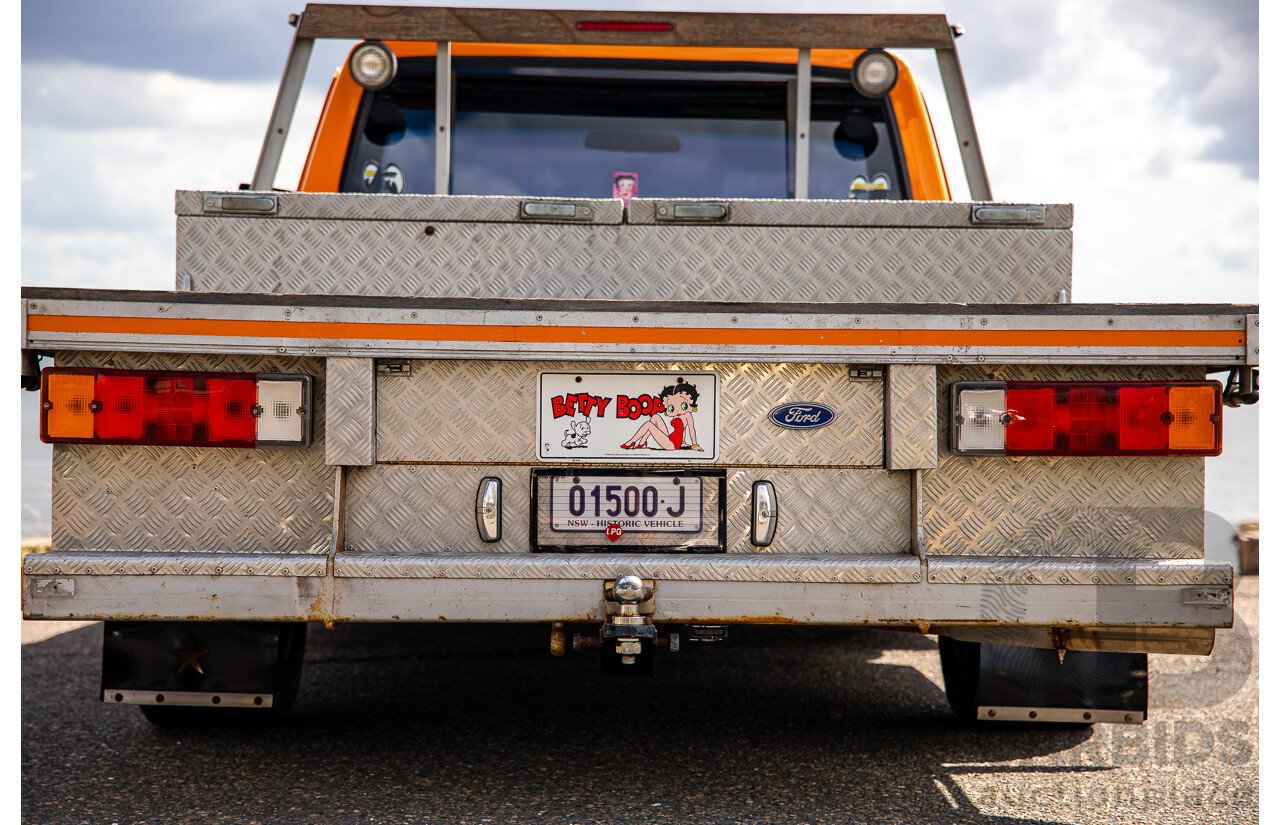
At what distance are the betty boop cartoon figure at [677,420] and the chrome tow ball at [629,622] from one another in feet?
1.26

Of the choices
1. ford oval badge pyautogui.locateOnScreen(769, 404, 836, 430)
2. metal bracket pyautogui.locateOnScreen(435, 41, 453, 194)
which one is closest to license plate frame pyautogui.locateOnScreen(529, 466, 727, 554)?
ford oval badge pyautogui.locateOnScreen(769, 404, 836, 430)

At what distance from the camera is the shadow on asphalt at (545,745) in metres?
2.77

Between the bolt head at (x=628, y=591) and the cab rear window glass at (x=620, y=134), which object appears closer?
the bolt head at (x=628, y=591)

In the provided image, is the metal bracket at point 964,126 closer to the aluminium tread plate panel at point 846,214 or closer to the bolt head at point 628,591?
the aluminium tread plate panel at point 846,214

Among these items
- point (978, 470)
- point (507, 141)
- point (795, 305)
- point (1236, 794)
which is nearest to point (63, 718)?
point (507, 141)

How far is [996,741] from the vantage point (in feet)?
11.3

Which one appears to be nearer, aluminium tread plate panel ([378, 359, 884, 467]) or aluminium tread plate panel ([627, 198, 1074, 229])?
aluminium tread plate panel ([378, 359, 884, 467])

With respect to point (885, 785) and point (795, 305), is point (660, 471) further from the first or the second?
point (885, 785)

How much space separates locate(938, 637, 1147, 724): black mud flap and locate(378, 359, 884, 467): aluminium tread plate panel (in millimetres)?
1048

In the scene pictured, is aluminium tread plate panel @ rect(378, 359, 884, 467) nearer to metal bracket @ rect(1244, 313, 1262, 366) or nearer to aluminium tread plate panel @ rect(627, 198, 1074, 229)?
Answer: aluminium tread plate panel @ rect(627, 198, 1074, 229)

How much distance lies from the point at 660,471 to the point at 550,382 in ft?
1.27

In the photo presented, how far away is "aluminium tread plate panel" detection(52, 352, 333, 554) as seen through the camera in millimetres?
2650

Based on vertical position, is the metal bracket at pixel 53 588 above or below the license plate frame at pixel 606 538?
below

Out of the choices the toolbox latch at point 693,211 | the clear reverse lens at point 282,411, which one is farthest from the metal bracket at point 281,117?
the toolbox latch at point 693,211
